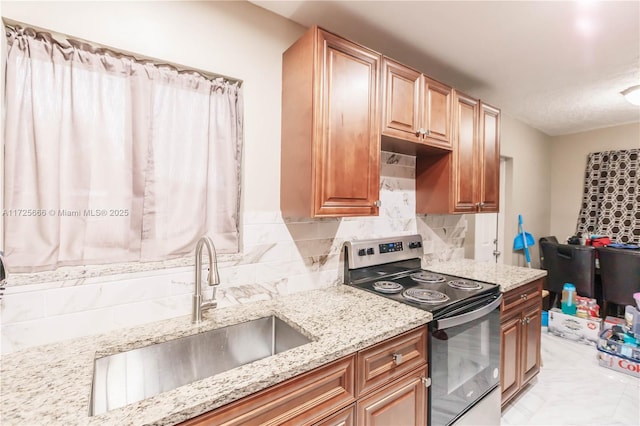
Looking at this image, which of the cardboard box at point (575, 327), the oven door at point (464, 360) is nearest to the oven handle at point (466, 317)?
the oven door at point (464, 360)

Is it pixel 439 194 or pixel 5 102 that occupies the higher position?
pixel 5 102

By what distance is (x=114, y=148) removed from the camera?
4.11 feet

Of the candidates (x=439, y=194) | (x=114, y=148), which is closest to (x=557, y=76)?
(x=439, y=194)

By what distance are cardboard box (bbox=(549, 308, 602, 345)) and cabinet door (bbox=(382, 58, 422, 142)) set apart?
2.71 m

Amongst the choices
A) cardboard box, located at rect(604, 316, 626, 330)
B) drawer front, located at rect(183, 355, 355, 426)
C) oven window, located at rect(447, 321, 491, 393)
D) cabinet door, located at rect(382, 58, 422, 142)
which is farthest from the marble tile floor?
cabinet door, located at rect(382, 58, 422, 142)

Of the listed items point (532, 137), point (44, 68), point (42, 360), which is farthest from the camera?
point (532, 137)

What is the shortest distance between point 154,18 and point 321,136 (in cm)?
88

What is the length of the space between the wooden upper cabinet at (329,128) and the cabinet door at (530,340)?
139 cm

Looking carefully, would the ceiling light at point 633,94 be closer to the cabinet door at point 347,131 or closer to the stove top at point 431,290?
the stove top at point 431,290

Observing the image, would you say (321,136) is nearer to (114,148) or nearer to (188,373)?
(114,148)

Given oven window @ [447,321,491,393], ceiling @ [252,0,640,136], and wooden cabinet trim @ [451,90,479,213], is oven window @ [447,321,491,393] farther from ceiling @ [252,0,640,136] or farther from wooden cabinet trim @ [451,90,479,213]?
ceiling @ [252,0,640,136]

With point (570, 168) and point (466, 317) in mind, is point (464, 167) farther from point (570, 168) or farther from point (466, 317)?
point (570, 168)

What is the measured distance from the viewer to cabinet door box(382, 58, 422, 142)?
1719 millimetres

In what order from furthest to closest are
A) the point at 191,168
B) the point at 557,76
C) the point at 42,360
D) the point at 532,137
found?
1. the point at 532,137
2. the point at 557,76
3. the point at 191,168
4. the point at 42,360
